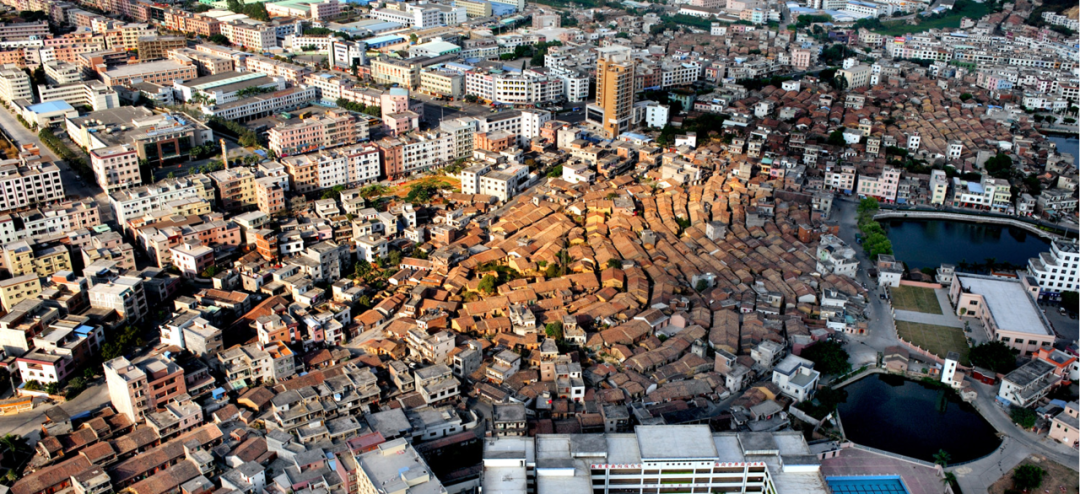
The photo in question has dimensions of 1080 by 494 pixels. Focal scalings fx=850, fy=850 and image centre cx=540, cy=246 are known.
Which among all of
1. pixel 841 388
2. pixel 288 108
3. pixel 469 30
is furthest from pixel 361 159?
pixel 469 30

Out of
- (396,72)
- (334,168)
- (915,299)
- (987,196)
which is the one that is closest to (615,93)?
(396,72)

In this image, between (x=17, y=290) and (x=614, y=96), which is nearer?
(x=17, y=290)

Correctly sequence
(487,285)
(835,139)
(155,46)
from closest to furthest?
(487,285)
(835,139)
(155,46)

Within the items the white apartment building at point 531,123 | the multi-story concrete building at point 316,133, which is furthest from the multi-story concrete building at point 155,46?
the white apartment building at point 531,123

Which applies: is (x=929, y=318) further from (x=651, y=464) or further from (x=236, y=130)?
(x=236, y=130)

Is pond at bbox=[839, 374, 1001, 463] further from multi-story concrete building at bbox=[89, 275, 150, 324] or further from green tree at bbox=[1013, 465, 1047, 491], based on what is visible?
multi-story concrete building at bbox=[89, 275, 150, 324]

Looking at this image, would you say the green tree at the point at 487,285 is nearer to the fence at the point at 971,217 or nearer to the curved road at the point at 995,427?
the curved road at the point at 995,427

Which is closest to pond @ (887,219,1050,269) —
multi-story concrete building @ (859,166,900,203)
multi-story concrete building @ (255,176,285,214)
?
multi-story concrete building @ (859,166,900,203)

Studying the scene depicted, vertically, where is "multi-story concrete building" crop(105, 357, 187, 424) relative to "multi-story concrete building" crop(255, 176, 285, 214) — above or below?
below
